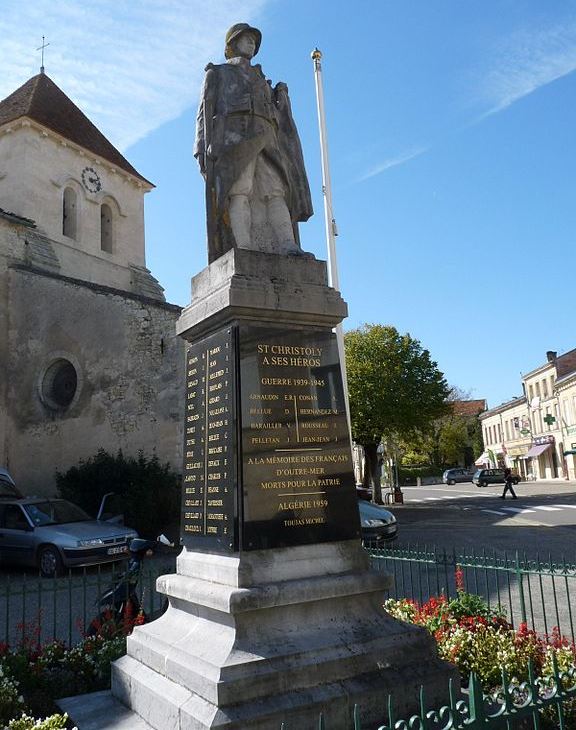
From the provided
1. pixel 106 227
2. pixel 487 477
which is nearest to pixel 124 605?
pixel 106 227

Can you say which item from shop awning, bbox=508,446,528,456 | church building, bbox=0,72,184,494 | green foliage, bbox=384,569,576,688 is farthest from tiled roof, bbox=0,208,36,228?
shop awning, bbox=508,446,528,456

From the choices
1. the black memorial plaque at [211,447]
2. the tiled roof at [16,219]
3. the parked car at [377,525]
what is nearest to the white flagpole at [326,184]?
the parked car at [377,525]

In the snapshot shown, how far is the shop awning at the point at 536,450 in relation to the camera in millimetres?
53259

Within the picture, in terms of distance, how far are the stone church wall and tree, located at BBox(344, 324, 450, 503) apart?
A: 544 inches

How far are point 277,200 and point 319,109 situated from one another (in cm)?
1341

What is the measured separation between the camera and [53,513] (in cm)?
1344

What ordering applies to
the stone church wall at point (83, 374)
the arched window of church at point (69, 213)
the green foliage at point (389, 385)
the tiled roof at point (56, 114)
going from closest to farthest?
the stone church wall at point (83, 374), the tiled roof at point (56, 114), the arched window of church at point (69, 213), the green foliage at point (389, 385)

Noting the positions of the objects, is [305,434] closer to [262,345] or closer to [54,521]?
[262,345]

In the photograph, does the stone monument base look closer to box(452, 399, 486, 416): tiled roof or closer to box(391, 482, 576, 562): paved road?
box(391, 482, 576, 562): paved road

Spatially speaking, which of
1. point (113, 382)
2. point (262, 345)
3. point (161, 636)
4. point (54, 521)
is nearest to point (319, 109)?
point (113, 382)

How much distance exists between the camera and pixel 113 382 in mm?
18141

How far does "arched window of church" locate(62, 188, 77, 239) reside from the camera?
24062 mm

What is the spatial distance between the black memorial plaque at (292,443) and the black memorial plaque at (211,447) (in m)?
0.10

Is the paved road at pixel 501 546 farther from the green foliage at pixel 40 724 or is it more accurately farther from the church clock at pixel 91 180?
the church clock at pixel 91 180
